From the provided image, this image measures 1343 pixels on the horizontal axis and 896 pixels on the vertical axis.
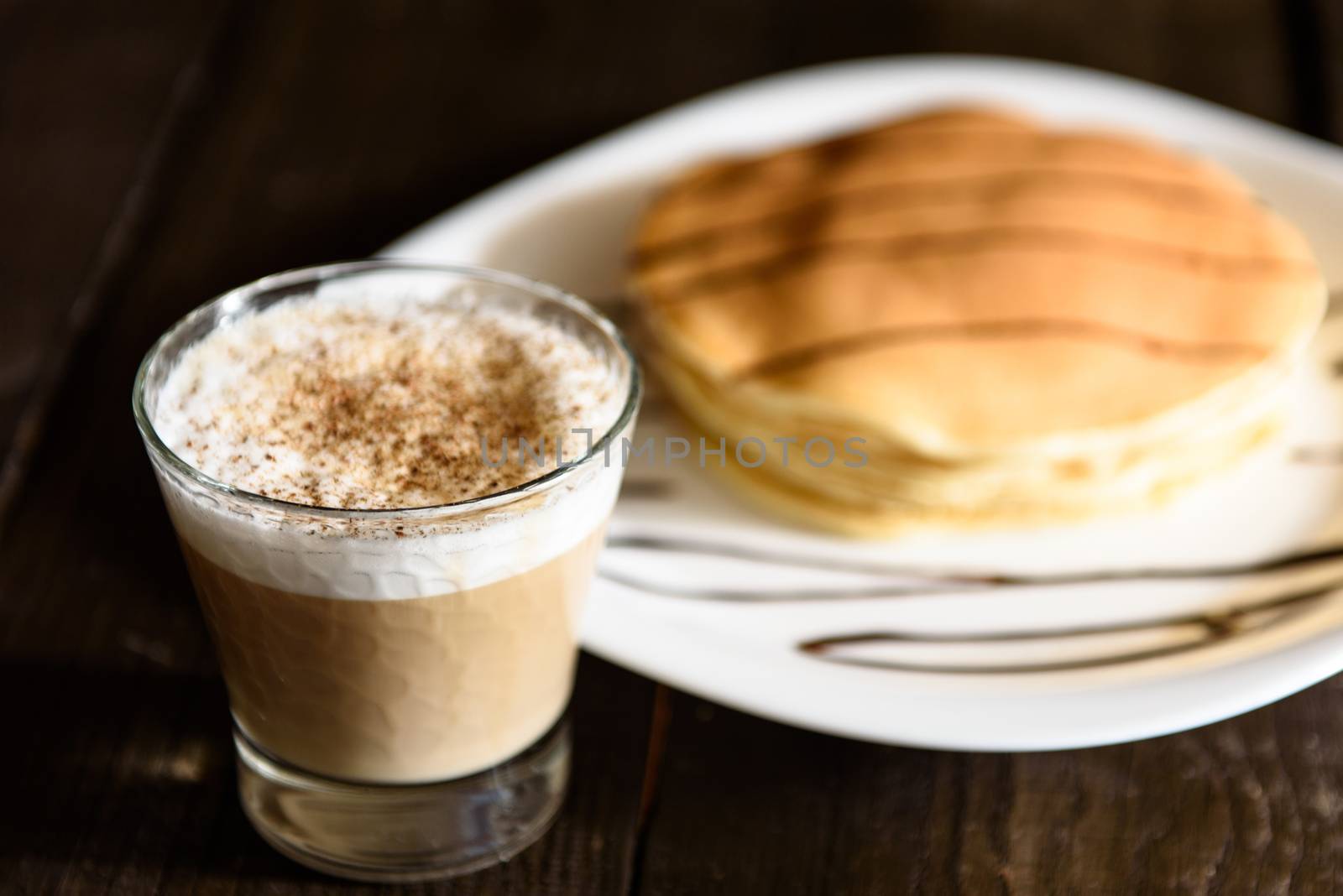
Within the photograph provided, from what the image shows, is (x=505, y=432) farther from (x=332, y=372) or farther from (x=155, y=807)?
(x=155, y=807)

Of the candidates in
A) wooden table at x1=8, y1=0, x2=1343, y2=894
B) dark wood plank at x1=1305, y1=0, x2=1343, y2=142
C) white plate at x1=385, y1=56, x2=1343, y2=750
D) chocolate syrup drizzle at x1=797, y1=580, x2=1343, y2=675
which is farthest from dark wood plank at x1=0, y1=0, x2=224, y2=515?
dark wood plank at x1=1305, y1=0, x2=1343, y2=142

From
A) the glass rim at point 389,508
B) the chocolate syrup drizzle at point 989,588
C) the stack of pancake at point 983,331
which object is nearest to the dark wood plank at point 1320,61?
the stack of pancake at point 983,331

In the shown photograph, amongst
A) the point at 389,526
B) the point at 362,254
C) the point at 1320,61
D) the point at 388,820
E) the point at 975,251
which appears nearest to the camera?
the point at 389,526

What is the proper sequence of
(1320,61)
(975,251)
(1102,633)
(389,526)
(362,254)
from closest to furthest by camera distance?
(389,526) → (1102,633) → (975,251) → (362,254) → (1320,61)

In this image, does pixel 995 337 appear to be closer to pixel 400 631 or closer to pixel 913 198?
pixel 913 198

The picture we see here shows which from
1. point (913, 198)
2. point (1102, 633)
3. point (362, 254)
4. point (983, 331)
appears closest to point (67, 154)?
point (362, 254)

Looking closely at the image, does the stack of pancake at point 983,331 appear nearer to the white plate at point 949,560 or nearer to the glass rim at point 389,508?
the white plate at point 949,560

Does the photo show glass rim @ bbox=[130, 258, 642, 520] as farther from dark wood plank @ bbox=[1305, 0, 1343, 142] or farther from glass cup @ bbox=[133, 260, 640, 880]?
dark wood plank @ bbox=[1305, 0, 1343, 142]
